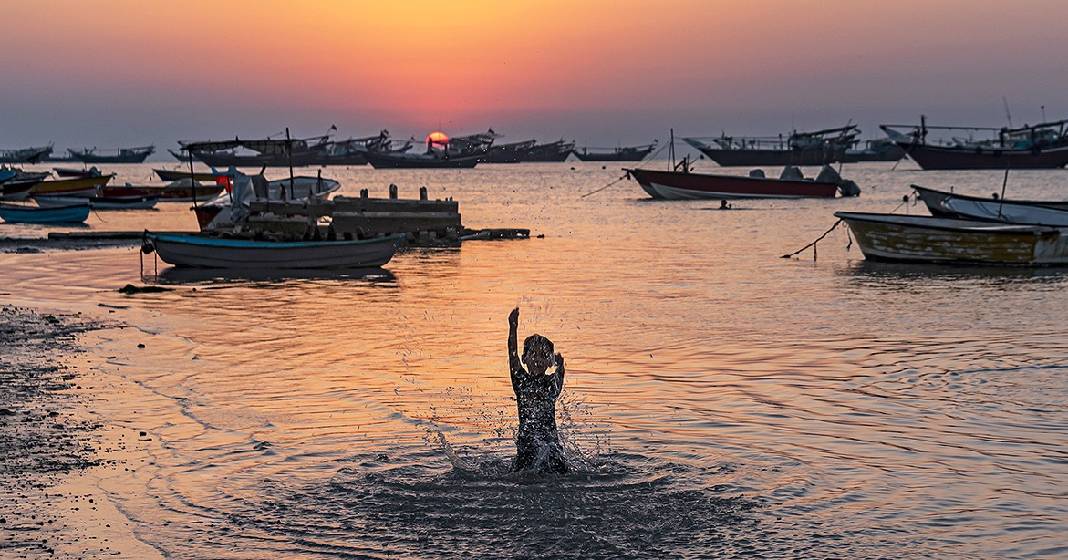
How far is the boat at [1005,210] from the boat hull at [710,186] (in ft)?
141

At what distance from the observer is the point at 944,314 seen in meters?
21.1

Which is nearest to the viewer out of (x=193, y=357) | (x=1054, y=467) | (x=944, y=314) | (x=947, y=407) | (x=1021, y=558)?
(x=1021, y=558)

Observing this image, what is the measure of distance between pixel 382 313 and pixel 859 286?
35.8ft

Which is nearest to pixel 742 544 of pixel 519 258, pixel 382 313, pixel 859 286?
pixel 382 313

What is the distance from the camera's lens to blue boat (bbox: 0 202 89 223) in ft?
157

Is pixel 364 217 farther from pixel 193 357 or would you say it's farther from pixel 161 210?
pixel 161 210

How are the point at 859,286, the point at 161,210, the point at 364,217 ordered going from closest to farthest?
the point at 859,286 < the point at 364,217 < the point at 161,210

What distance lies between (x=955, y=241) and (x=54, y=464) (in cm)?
2458

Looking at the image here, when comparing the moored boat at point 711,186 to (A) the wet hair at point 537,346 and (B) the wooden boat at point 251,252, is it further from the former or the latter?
(A) the wet hair at point 537,346

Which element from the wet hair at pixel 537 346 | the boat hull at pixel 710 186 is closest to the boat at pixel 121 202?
the boat hull at pixel 710 186

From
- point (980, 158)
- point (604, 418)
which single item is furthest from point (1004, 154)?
point (604, 418)

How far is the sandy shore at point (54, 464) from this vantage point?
809 centimetres

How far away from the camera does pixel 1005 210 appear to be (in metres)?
33.5

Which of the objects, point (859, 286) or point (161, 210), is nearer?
point (859, 286)
